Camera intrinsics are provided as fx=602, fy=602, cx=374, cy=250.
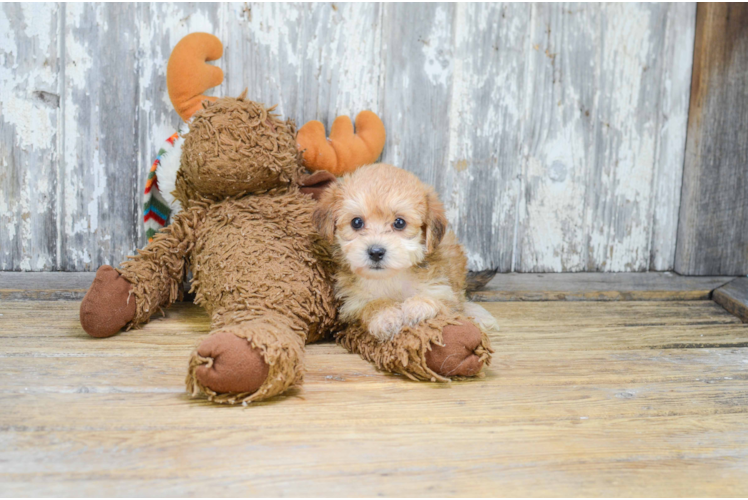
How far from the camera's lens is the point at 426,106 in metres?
2.65

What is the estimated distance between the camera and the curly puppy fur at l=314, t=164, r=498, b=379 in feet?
5.53

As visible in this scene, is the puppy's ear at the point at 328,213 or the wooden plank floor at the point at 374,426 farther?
the puppy's ear at the point at 328,213

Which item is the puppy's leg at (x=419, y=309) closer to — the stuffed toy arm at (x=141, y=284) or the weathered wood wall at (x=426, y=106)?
the stuffed toy arm at (x=141, y=284)

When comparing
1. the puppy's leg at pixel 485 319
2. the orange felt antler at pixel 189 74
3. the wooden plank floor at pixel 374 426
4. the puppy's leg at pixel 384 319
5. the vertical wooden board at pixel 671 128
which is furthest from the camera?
the vertical wooden board at pixel 671 128

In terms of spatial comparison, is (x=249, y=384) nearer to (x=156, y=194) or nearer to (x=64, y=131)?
(x=156, y=194)

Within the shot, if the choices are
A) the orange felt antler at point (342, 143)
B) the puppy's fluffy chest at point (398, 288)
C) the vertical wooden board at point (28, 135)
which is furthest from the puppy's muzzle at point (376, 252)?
the vertical wooden board at point (28, 135)

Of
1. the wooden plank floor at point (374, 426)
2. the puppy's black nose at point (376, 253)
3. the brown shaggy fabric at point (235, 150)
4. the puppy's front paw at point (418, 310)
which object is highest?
the brown shaggy fabric at point (235, 150)

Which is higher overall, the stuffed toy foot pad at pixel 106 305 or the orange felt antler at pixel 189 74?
the orange felt antler at pixel 189 74

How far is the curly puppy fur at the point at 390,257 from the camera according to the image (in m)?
1.69

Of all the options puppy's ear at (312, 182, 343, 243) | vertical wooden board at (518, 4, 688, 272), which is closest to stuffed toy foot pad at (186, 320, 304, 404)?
puppy's ear at (312, 182, 343, 243)

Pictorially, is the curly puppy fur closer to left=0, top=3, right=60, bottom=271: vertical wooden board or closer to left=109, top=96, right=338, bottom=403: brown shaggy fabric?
left=109, top=96, right=338, bottom=403: brown shaggy fabric

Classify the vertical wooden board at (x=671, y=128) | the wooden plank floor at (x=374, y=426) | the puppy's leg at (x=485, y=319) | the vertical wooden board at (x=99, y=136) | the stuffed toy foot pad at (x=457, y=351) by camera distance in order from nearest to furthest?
the wooden plank floor at (x=374, y=426) → the stuffed toy foot pad at (x=457, y=351) → the puppy's leg at (x=485, y=319) → the vertical wooden board at (x=99, y=136) → the vertical wooden board at (x=671, y=128)

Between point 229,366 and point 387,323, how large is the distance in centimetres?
51

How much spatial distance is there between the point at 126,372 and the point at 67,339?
0.41m
